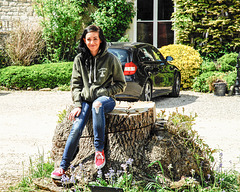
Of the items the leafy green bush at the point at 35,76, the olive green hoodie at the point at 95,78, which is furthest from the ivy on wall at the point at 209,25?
the olive green hoodie at the point at 95,78

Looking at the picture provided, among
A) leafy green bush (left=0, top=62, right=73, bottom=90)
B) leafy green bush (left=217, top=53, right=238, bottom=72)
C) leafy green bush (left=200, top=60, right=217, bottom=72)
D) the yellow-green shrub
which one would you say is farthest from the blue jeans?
leafy green bush (left=217, top=53, right=238, bottom=72)

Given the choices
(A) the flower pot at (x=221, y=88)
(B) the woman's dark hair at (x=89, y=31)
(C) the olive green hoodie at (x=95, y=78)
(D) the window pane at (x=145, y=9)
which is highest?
(D) the window pane at (x=145, y=9)

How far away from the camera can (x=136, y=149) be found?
3.87 metres

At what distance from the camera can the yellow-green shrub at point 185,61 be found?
13.0 meters

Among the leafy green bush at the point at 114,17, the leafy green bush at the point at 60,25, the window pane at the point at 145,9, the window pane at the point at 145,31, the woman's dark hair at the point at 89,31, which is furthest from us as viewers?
the window pane at the point at 145,31

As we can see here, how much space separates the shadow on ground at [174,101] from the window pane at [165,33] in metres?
4.91

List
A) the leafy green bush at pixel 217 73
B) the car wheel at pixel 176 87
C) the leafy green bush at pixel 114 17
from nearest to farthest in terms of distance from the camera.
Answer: the car wheel at pixel 176 87 → the leafy green bush at pixel 217 73 → the leafy green bush at pixel 114 17

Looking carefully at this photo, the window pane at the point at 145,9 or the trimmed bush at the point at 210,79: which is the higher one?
the window pane at the point at 145,9

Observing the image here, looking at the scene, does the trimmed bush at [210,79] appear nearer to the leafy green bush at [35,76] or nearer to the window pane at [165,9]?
the window pane at [165,9]

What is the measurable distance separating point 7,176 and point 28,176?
1.56 ft

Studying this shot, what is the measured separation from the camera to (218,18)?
14086 millimetres

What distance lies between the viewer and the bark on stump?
3801 mm

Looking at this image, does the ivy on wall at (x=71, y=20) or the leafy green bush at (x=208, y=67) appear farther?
the ivy on wall at (x=71, y=20)

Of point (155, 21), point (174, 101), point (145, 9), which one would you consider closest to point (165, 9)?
point (155, 21)
